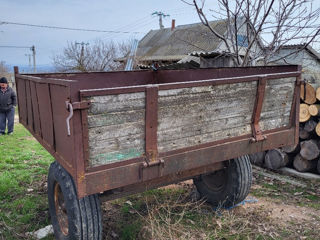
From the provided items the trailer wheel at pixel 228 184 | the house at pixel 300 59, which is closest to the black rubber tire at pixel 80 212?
the trailer wheel at pixel 228 184

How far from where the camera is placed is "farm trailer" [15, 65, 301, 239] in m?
1.97

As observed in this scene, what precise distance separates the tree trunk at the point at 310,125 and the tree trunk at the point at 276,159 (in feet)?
1.99

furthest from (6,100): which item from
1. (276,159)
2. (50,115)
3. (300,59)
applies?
(300,59)

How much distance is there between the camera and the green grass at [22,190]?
3430mm

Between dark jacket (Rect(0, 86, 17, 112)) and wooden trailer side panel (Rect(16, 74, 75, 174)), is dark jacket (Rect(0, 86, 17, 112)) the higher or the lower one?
the lower one

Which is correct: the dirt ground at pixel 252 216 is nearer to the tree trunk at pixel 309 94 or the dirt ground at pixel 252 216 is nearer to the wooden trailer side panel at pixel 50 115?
the wooden trailer side panel at pixel 50 115

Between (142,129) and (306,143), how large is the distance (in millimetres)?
3863

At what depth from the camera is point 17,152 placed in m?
6.45

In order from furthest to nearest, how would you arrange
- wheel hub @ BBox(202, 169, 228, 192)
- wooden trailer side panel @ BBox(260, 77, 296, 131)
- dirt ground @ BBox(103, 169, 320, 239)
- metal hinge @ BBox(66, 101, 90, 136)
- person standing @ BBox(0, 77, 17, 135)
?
person standing @ BBox(0, 77, 17, 135) < wheel hub @ BBox(202, 169, 228, 192) < dirt ground @ BBox(103, 169, 320, 239) < wooden trailer side panel @ BBox(260, 77, 296, 131) < metal hinge @ BBox(66, 101, 90, 136)

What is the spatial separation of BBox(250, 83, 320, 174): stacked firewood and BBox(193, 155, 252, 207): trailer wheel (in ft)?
6.41

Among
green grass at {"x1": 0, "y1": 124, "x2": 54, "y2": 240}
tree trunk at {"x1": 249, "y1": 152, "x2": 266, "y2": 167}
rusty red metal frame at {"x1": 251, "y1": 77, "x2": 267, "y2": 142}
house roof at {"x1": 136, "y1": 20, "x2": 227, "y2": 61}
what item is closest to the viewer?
rusty red metal frame at {"x1": 251, "y1": 77, "x2": 267, "y2": 142}

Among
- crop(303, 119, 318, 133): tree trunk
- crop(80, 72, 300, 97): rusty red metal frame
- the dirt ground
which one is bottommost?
the dirt ground

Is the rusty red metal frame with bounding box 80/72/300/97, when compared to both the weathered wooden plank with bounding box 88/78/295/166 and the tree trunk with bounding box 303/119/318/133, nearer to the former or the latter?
the weathered wooden plank with bounding box 88/78/295/166

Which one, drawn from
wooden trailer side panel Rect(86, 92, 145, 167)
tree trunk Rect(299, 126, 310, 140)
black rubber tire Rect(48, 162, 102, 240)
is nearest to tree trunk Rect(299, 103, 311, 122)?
tree trunk Rect(299, 126, 310, 140)
